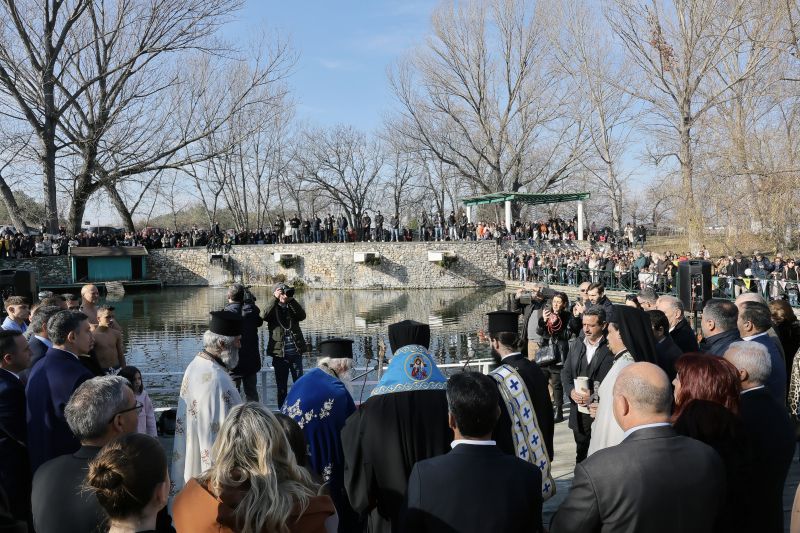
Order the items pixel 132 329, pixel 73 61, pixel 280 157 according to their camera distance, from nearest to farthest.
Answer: pixel 132 329 < pixel 73 61 < pixel 280 157

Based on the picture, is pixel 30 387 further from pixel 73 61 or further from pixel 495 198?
pixel 495 198

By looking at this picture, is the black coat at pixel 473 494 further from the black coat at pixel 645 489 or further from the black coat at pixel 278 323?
the black coat at pixel 278 323

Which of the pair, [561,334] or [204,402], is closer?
[204,402]

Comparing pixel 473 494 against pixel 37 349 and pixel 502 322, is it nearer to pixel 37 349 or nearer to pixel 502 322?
pixel 502 322

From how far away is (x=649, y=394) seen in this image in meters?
2.64

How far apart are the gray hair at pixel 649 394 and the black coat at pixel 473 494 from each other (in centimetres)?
50

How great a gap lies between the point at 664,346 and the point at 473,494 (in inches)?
135

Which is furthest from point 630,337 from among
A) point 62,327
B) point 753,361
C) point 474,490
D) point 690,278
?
point 690,278

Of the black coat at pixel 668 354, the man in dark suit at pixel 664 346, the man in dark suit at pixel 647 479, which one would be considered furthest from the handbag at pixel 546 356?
the man in dark suit at pixel 647 479

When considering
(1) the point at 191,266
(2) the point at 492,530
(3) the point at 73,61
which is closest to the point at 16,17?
(3) the point at 73,61

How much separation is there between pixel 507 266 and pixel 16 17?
24615 millimetres

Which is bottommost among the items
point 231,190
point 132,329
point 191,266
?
point 132,329

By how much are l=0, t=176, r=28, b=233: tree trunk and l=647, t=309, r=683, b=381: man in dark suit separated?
30.0 m

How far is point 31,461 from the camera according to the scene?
3803mm
